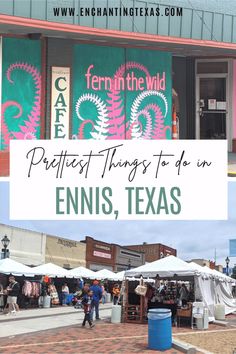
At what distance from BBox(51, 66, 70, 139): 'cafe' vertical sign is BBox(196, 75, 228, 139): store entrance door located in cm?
458

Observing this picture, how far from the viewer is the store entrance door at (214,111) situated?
16484 millimetres

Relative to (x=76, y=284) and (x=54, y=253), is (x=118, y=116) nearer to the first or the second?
(x=76, y=284)

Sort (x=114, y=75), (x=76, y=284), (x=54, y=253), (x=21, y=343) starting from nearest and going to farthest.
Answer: (x=21, y=343), (x=114, y=75), (x=76, y=284), (x=54, y=253)

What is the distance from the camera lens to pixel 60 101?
14047mm

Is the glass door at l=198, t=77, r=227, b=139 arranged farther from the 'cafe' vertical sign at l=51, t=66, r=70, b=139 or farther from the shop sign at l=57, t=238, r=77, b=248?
the shop sign at l=57, t=238, r=77, b=248

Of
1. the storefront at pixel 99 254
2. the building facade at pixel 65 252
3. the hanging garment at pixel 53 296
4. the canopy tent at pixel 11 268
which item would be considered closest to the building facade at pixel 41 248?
the building facade at pixel 65 252

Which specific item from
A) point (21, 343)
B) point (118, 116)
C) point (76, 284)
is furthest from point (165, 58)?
point (76, 284)

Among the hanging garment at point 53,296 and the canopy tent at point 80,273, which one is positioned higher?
the canopy tent at point 80,273

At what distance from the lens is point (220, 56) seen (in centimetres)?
1612

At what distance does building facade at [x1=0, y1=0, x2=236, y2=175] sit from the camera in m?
13.3

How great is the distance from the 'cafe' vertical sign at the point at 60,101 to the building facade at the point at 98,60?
0.09 feet

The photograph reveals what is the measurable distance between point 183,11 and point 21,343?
30.6 ft

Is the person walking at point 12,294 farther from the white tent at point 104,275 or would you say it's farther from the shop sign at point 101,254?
the shop sign at point 101,254

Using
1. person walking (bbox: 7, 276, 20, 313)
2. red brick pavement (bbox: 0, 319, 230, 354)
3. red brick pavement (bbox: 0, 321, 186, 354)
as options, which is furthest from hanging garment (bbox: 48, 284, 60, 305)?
red brick pavement (bbox: 0, 321, 186, 354)
